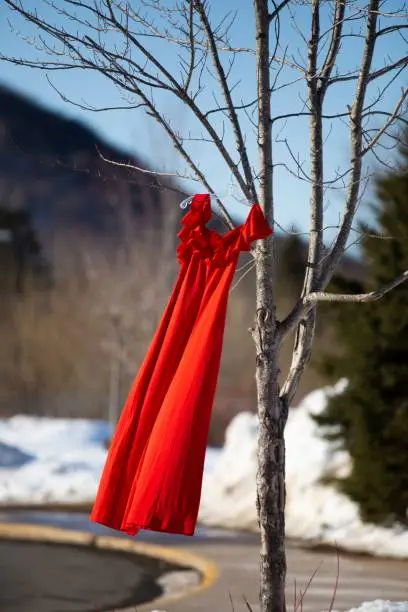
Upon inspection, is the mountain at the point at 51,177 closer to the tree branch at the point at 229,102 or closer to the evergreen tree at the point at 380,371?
the evergreen tree at the point at 380,371

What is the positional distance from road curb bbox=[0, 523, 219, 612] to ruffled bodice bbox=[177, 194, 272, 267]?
3.31m

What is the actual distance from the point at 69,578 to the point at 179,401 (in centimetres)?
416

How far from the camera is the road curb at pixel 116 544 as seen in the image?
7.91 m

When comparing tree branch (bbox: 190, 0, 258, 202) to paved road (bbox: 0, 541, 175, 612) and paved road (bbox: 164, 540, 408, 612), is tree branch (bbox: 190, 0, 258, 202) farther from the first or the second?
paved road (bbox: 0, 541, 175, 612)

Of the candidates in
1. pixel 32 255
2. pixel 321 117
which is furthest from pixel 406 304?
pixel 32 255

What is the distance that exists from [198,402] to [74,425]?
14577 millimetres

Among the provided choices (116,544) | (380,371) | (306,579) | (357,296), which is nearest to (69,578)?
(116,544)

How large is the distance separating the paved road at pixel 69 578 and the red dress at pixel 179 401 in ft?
8.65

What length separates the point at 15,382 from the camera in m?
29.0

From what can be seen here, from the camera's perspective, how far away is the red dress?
416cm

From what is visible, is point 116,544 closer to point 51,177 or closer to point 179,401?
point 179,401

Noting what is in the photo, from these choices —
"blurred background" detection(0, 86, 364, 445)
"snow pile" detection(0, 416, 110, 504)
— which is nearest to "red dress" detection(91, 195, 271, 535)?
"snow pile" detection(0, 416, 110, 504)

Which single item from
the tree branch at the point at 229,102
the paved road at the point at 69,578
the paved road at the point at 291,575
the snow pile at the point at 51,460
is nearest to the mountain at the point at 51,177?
the snow pile at the point at 51,460

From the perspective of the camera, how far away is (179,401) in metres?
4.25
